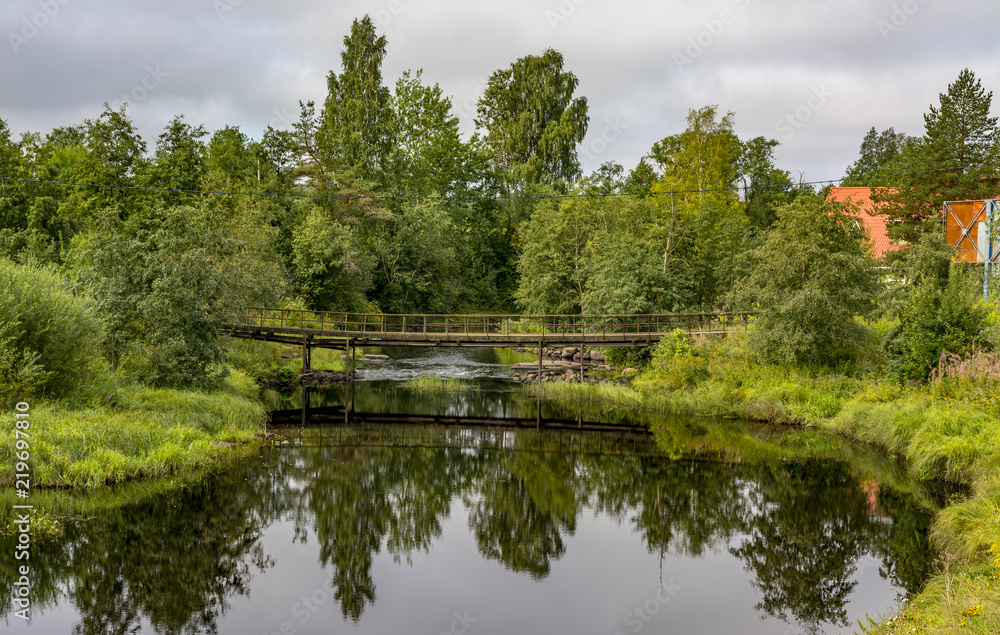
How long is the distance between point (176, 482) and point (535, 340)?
62.9 ft

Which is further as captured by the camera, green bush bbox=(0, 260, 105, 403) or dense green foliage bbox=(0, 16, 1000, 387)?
dense green foliage bbox=(0, 16, 1000, 387)

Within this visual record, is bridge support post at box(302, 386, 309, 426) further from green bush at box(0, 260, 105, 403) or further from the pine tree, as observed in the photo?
the pine tree

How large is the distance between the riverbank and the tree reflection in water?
1.09 metres

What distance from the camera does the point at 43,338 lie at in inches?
701

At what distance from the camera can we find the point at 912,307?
853 inches

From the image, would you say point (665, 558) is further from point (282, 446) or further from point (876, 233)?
point (876, 233)

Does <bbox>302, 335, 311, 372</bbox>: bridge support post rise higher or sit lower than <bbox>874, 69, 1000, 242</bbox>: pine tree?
lower

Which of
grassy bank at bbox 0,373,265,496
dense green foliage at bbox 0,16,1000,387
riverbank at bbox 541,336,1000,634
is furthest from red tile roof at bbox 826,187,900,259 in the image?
grassy bank at bbox 0,373,265,496

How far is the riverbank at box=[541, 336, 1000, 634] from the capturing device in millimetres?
9641

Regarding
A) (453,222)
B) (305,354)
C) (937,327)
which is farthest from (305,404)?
(453,222)

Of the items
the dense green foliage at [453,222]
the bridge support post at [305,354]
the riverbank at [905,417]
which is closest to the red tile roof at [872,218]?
the dense green foliage at [453,222]

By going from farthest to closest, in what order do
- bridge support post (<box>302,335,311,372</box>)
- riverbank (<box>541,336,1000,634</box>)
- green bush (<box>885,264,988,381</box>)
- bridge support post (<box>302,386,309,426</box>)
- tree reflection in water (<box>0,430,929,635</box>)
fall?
bridge support post (<box>302,335,311,372</box>)
bridge support post (<box>302,386,309,426</box>)
green bush (<box>885,264,988,381</box>)
tree reflection in water (<box>0,430,929,635</box>)
riverbank (<box>541,336,1000,634</box>)

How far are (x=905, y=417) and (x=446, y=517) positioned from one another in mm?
12677

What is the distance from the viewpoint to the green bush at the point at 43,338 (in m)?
16.6
